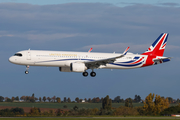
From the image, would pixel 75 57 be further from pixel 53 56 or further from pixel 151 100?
pixel 151 100

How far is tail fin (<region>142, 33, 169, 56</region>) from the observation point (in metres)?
70.4

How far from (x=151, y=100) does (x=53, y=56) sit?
56444 mm

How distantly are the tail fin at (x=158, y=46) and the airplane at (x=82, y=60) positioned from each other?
0.97 meters

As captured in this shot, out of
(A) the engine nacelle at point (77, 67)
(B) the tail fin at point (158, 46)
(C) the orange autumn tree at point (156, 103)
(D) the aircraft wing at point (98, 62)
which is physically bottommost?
(C) the orange autumn tree at point (156, 103)

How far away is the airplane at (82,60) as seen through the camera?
190 ft

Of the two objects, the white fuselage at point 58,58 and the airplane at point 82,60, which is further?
the airplane at point 82,60

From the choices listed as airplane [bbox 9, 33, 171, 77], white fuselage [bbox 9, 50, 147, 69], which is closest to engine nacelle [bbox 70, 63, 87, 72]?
airplane [bbox 9, 33, 171, 77]

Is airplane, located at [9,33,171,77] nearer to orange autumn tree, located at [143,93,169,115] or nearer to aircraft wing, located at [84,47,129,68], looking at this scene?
aircraft wing, located at [84,47,129,68]

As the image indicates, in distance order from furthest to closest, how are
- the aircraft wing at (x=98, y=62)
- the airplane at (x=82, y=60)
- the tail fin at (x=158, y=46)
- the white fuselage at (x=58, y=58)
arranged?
the tail fin at (x=158, y=46) → the aircraft wing at (x=98, y=62) → the airplane at (x=82, y=60) → the white fuselage at (x=58, y=58)

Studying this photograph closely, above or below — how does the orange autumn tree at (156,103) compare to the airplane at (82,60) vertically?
below

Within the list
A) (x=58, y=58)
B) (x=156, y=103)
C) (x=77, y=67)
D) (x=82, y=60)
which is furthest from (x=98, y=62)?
(x=156, y=103)

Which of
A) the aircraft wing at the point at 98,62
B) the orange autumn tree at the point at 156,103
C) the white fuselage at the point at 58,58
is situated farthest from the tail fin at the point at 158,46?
the orange autumn tree at the point at 156,103

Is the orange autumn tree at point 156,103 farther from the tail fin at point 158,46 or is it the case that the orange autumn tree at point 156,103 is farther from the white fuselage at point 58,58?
the white fuselage at point 58,58

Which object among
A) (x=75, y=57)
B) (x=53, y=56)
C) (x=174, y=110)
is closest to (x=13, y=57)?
(x=53, y=56)
